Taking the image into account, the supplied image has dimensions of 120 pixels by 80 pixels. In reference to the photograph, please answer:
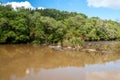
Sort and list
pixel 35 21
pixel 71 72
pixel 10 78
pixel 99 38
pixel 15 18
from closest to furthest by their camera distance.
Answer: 1. pixel 10 78
2. pixel 71 72
3. pixel 15 18
4. pixel 35 21
5. pixel 99 38

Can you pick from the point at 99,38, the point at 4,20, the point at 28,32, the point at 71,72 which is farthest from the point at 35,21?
the point at 71,72

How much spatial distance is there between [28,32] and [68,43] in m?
7.82

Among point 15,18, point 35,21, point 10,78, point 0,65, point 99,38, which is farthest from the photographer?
point 99,38

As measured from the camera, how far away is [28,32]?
38.0 metres

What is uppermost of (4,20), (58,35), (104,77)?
(4,20)

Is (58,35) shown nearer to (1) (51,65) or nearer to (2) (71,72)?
(1) (51,65)

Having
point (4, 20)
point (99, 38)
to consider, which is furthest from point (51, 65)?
point (99, 38)

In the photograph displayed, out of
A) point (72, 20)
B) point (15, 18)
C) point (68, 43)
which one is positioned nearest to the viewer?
point (68, 43)

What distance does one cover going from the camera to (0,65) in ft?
61.6

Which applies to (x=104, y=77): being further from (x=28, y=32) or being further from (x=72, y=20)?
(x=72, y=20)

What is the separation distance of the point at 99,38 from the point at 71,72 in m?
38.6

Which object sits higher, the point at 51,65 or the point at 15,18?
the point at 15,18

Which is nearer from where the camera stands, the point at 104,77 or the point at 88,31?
the point at 104,77

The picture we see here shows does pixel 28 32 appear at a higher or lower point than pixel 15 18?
lower
